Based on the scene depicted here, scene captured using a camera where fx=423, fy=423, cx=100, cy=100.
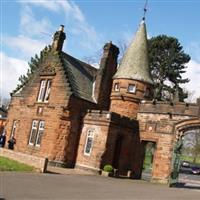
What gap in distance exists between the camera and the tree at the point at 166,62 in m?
61.1

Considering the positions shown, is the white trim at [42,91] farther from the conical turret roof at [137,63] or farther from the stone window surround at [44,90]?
the conical turret roof at [137,63]

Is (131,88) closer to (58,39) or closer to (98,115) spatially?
(98,115)

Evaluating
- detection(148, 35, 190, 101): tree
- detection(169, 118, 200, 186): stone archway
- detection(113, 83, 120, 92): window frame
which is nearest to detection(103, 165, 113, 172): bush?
detection(169, 118, 200, 186): stone archway

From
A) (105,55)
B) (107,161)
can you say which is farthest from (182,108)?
(105,55)

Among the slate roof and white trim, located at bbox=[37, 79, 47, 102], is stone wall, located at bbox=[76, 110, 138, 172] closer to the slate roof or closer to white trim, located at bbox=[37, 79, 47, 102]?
the slate roof

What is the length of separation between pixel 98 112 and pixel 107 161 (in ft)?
12.0

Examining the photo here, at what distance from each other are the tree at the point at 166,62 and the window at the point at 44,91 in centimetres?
2864

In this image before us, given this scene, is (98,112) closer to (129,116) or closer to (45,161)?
(129,116)

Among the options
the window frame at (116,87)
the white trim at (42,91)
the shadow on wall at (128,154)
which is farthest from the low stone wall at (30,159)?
the window frame at (116,87)

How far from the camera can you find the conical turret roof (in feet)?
115

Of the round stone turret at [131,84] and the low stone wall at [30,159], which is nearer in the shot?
the low stone wall at [30,159]

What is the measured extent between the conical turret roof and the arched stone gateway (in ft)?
12.4

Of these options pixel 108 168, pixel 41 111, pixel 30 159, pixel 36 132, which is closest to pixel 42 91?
pixel 41 111

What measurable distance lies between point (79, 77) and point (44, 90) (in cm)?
314
